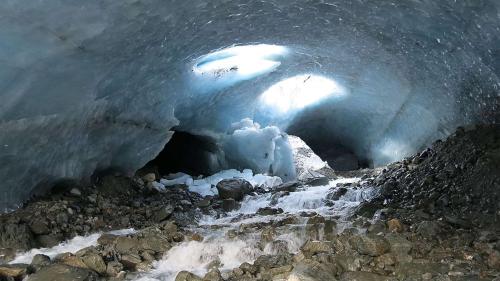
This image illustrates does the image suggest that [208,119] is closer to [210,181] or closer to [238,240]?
[210,181]

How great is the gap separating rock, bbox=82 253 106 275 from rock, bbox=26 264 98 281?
17cm

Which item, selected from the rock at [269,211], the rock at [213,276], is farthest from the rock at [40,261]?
the rock at [269,211]

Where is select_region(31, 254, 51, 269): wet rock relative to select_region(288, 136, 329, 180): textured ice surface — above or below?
below

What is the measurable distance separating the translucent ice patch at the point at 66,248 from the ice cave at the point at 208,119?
0.03m

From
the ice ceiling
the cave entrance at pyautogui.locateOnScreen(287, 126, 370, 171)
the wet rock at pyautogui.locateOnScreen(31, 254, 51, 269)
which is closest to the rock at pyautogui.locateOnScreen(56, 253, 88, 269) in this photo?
the wet rock at pyautogui.locateOnScreen(31, 254, 51, 269)

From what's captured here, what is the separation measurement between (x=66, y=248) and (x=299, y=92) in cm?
719

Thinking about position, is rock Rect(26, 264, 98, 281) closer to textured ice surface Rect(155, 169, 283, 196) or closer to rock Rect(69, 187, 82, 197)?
rock Rect(69, 187, 82, 197)

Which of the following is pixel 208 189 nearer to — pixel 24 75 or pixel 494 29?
pixel 24 75

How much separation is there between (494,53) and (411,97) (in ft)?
10.3

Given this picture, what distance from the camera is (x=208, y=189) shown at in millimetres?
8805

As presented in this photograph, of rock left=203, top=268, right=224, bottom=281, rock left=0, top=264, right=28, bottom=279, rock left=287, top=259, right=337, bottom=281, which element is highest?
rock left=287, top=259, right=337, bottom=281

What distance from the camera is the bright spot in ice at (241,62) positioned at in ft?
24.8

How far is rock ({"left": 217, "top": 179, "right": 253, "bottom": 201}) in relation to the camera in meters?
8.23

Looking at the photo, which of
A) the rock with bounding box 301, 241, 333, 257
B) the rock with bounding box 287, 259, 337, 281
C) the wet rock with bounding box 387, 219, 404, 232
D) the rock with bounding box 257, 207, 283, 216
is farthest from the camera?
the rock with bounding box 257, 207, 283, 216
